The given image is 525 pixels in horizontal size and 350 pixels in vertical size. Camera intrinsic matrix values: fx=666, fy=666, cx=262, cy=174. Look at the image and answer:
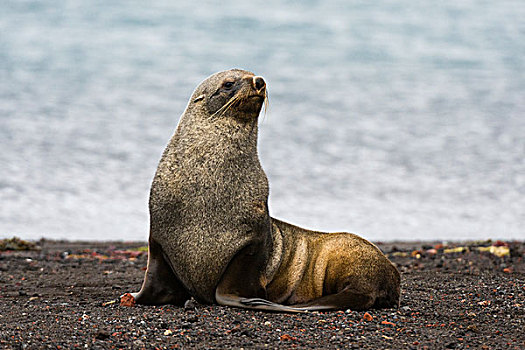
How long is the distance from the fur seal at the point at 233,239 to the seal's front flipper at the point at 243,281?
1 centimetres

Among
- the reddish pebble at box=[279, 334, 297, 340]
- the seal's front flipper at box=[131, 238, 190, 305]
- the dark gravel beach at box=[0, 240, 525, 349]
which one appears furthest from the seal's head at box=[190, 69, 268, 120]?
the reddish pebble at box=[279, 334, 297, 340]

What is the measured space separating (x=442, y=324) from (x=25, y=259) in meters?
10.6

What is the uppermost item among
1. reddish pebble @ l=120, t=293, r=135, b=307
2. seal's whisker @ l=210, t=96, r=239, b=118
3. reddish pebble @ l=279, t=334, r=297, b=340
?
seal's whisker @ l=210, t=96, r=239, b=118

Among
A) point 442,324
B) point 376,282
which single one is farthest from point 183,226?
point 442,324

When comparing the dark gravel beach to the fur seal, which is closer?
the dark gravel beach

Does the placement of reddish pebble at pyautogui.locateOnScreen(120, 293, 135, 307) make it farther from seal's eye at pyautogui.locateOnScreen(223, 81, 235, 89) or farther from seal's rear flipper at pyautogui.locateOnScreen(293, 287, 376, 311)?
seal's eye at pyautogui.locateOnScreen(223, 81, 235, 89)

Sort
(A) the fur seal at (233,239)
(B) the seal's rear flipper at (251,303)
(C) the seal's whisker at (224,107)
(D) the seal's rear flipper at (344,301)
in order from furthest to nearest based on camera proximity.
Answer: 1. (C) the seal's whisker at (224,107)
2. (D) the seal's rear flipper at (344,301)
3. (A) the fur seal at (233,239)
4. (B) the seal's rear flipper at (251,303)

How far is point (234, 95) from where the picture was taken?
7293 millimetres

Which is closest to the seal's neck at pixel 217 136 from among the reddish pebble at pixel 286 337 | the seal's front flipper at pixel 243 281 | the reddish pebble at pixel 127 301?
the seal's front flipper at pixel 243 281

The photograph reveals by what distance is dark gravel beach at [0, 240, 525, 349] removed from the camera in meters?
6.01

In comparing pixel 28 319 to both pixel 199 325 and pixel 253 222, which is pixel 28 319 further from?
pixel 253 222

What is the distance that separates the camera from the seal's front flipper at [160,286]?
7.33 meters

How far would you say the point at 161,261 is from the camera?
730cm

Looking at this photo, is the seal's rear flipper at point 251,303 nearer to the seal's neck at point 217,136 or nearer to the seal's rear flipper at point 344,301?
the seal's rear flipper at point 344,301
